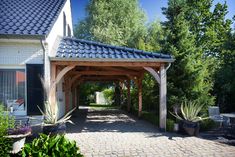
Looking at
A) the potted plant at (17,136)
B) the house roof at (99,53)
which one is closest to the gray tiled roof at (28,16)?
the house roof at (99,53)

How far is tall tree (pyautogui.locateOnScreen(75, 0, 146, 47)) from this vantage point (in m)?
27.8

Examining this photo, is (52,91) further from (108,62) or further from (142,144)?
(142,144)

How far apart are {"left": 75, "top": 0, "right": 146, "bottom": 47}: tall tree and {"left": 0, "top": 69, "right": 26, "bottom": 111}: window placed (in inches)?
691

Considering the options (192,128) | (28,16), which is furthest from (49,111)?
(192,128)

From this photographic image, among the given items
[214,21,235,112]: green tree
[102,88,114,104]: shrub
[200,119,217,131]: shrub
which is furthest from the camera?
[102,88,114,104]: shrub

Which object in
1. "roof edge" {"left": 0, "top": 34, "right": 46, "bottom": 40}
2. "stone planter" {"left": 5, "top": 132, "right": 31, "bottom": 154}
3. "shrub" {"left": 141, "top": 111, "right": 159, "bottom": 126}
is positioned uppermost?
"roof edge" {"left": 0, "top": 34, "right": 46, "bottom": 40}

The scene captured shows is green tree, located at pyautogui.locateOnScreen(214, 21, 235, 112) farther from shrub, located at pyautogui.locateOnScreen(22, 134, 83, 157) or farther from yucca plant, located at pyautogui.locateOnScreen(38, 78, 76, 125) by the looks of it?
shrub, located at pyautogui.locateOnScreen(22, 134, 83, 157)

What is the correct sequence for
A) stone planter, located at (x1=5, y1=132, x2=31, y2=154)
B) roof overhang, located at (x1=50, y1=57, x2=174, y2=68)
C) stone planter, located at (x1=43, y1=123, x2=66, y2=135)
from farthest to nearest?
roof overhang, located at (x1=50, y1=57, x2=174, y2=68) → stone planter, located at (x1=43, y1=123, x2=66, y2=135) → stone planter, located at (x1=5, y1=132, x2=31, y2=154)

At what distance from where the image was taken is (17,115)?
938 cm

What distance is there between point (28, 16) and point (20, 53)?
91.1 inches

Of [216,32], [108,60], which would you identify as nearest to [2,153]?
[108,60]

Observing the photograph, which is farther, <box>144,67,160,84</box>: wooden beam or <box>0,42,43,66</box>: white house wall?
<box>144,67,160,84</box>: wooden beam

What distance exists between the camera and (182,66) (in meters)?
12.6

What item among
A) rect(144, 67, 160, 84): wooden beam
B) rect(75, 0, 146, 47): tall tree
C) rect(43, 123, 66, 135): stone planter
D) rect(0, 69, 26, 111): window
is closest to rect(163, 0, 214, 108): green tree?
rect(144, 67, 160, 84): wooden beam
